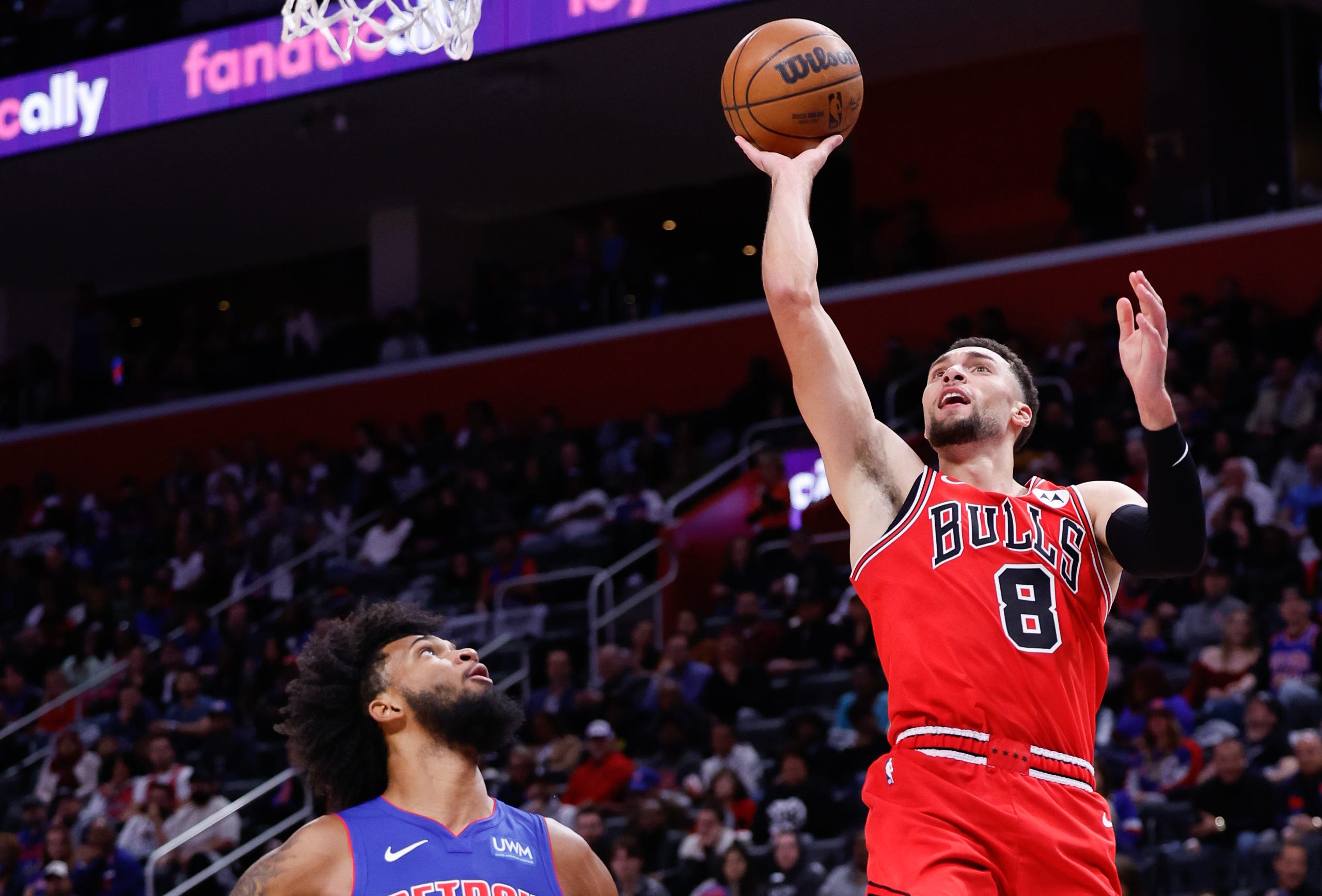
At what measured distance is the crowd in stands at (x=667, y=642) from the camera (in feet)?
31.1

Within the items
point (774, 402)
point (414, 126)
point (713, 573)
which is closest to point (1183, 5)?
point (774, 402)

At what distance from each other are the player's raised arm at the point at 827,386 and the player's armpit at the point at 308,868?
1.36 meters

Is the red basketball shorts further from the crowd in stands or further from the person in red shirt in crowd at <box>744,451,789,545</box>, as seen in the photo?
the person in red shirt in crowd at <box>744,451,789,545</box>

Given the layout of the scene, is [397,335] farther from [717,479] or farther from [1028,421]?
[1028,421]

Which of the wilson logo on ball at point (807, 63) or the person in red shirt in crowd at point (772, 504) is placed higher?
the wilson logo on ball at point (807, 63)

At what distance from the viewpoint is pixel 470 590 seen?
1466cm

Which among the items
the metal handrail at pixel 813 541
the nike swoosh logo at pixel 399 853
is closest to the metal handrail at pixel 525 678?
the metal handrail at pixel 813 541

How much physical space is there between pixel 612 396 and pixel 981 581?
45.2 feet

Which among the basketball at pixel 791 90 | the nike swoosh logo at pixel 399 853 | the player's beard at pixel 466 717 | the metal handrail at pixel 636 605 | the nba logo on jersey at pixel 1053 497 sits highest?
the basketball at pixel 791 90

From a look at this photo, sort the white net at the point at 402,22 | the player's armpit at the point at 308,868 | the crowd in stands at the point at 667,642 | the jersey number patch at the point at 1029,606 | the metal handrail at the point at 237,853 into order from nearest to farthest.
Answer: the player's armpit at the point at 308,868
the jersey number patch at the point at 1029,606
the white net at the point at 402,22
the crowd in stands at the point at 667,642
the metal handrail at the point at 237,853

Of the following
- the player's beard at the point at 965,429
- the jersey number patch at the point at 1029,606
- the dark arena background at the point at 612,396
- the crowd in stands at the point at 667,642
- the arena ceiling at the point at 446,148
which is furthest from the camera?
the arena ceiling at the point at 446,148

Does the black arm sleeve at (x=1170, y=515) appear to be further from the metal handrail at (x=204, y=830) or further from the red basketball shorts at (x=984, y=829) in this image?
the metal handrail at (x=204, y=830)

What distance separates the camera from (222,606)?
15.8 meters

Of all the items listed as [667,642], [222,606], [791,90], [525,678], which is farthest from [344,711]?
[222,606]
